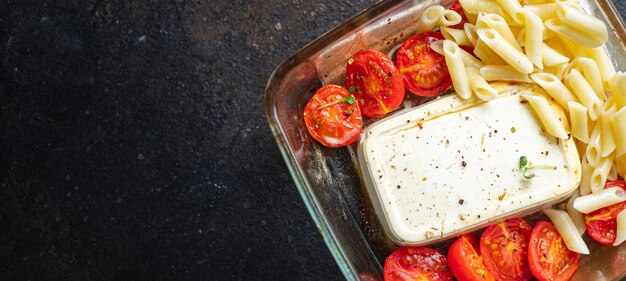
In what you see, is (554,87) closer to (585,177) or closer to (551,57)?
(551,57)

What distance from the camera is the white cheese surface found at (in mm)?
1624

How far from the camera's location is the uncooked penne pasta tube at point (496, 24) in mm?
1573

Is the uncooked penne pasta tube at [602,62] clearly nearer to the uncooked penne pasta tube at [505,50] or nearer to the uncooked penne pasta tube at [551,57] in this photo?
the uncooked penne pasta tube at [551,57]

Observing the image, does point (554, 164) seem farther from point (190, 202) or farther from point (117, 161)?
point (117, 161)

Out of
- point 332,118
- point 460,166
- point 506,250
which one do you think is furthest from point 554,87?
point 332,118

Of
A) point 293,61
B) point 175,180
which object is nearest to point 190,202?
point 175,180

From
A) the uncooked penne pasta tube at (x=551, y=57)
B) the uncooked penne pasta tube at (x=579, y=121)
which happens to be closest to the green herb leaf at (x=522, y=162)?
the uncooked penne pasta tube at (x=579, y=121)

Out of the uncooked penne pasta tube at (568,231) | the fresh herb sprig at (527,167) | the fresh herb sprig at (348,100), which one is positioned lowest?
the uncooked penne pasta tube at (568,231)

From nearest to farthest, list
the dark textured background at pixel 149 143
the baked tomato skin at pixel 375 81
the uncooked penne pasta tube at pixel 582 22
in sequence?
the uncooked penne pasta tube at pixel 582 22
the baked tomato skin at pixel 375 81
the dark textured background at pixel 149 143

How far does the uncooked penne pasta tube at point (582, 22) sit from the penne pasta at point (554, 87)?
13cm

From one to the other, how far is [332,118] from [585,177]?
67 cm

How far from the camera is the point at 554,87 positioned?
1.58m

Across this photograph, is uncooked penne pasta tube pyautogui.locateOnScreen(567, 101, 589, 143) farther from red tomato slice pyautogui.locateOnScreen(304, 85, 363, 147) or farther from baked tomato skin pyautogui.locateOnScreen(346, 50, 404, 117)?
red tomato slice pyautogui.locateOnScreen(304, 85, 363, 147)

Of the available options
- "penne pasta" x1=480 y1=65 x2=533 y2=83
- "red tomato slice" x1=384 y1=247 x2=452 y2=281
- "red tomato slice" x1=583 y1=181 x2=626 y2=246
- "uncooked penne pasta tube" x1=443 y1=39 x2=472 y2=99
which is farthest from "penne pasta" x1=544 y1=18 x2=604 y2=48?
"red tomato slice" x1=384 y1=247 x2=452 y2=281
